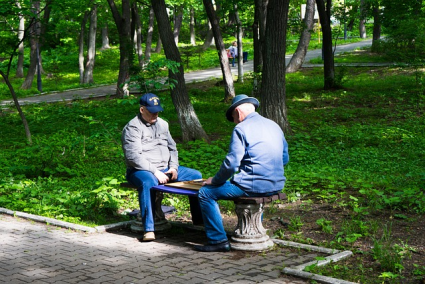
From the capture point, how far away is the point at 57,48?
1717cm

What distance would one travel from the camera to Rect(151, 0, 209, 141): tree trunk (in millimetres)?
13617

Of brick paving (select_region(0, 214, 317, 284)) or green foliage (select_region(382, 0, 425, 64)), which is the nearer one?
brick paving (select_region(0, 214, 317, 284))

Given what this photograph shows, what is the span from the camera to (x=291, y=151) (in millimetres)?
12891

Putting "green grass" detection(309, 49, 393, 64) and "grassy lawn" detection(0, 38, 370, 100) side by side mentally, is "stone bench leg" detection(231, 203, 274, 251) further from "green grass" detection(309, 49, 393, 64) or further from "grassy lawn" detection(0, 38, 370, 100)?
"grassy lawn" detection(0, 38, 370, 100)

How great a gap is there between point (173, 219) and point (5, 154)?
22.3 ft

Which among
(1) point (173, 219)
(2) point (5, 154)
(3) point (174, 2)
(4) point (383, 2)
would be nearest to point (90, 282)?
(1) point (173, 219)

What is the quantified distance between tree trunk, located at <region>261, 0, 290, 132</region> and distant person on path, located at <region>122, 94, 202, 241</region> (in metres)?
6.46

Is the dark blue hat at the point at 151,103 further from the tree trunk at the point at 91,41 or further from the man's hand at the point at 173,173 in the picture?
the tree trunk at the point at 91,41

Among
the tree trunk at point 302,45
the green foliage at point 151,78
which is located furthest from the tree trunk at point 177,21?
the green foliage at point 151,78

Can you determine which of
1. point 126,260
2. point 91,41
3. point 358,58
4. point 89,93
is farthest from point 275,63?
point 91,41

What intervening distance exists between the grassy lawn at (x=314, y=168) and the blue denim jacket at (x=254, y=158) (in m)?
0.96

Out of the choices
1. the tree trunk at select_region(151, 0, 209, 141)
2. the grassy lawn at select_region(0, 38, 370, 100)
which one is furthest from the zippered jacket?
the grassy lawn at select_region(0, 38, 370, 100)

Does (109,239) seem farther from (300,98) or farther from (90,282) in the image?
(300,98)

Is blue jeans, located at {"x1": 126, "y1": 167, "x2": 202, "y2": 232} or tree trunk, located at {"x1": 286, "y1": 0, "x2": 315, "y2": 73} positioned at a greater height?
tree trunk, located at {"x1": 286, "y1": 0, "x2": 315, "y2": 73}
